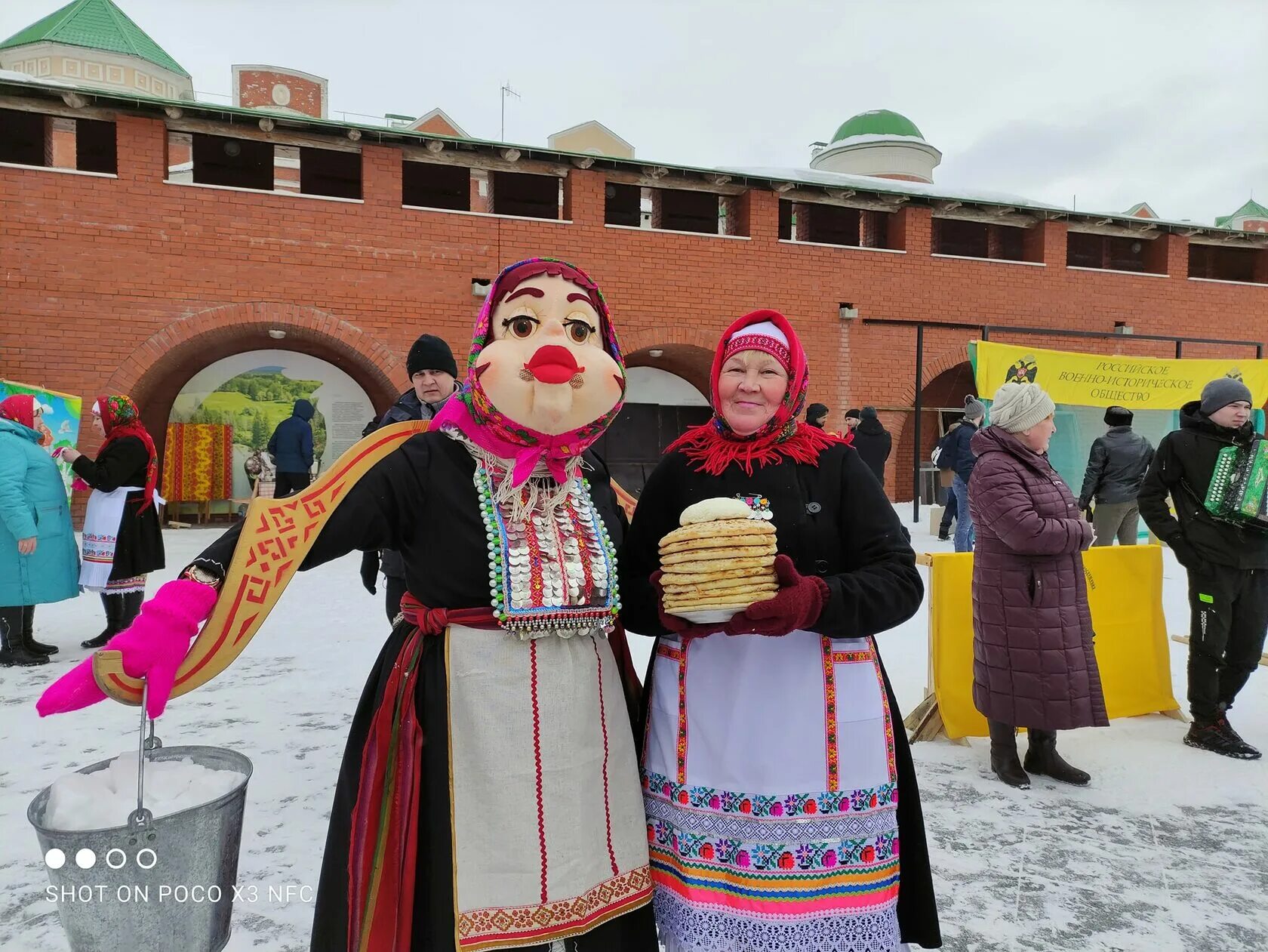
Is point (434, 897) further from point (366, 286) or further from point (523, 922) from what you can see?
point (366, 286)

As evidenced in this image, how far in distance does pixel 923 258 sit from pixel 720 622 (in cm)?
1439

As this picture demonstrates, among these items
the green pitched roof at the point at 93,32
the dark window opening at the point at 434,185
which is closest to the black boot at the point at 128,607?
the dark window opening at the point at 434,185

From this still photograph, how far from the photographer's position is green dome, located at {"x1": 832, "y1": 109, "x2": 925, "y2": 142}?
24.4 meters


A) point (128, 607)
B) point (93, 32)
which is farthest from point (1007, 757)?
point (93, 32)

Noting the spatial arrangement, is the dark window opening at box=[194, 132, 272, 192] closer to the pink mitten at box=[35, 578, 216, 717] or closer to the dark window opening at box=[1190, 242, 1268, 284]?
the pink mitten at box=[35, 578, 216, 717]

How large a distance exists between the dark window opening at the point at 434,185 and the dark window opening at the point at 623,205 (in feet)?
8.88

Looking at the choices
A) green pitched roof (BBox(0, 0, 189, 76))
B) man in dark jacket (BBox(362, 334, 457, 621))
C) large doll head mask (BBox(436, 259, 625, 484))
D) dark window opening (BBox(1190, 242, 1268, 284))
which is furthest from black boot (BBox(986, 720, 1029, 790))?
green pitched roof (BBox(0, 0, 189, 76))

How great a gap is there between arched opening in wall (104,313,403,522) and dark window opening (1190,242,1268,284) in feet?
62.5

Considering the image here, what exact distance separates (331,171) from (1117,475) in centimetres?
1393

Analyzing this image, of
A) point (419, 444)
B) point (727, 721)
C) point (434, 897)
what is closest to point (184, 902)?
point (434, 897)

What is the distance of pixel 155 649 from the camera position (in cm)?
131

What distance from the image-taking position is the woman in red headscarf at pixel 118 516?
5.05 m

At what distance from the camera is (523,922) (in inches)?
57.8

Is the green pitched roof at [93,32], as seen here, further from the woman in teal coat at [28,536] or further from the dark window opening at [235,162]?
the woman in teal coat at [28,536]
